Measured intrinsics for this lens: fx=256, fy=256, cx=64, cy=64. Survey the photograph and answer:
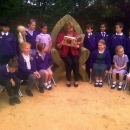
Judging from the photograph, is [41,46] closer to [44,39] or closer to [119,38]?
[44,39]

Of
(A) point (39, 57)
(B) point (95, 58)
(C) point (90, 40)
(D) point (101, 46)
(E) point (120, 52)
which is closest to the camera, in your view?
(A) point (39, 57)

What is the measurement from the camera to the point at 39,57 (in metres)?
5.51

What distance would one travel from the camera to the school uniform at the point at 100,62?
5.77 metres

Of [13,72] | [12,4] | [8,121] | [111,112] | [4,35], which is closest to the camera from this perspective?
[8,121]

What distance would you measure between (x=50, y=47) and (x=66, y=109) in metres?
1.85

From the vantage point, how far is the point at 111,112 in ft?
14.9

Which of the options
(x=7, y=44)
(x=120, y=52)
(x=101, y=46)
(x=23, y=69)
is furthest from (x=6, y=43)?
(x=120, y=52)

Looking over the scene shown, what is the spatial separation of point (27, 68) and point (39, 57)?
1.33ft

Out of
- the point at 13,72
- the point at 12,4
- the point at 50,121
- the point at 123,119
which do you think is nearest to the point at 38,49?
the point at 13,72

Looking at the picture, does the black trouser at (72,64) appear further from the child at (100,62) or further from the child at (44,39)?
the child at (44,39)

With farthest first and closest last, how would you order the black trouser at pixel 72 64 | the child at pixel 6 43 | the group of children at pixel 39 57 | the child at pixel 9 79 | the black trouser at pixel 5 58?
the black trouser at pixel 72 64 < the black trouser at pixel 5 58 < the child at pixel 6 43 < the group of children at pixel 39 57 < the child at pixel 9 79

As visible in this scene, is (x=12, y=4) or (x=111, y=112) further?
(x=12, y=4)

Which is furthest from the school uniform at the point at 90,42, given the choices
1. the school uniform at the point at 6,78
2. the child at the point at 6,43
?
the school uniform at the point at 6,78

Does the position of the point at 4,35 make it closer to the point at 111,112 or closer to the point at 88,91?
the point at 88,91
